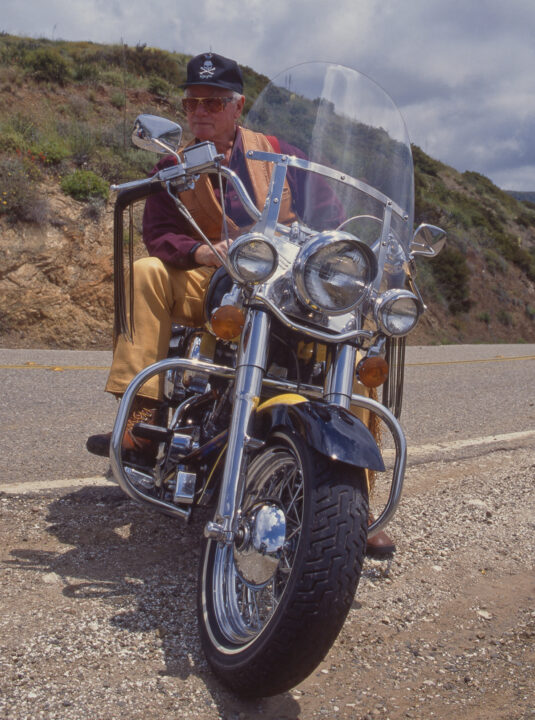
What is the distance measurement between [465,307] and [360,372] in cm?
2156

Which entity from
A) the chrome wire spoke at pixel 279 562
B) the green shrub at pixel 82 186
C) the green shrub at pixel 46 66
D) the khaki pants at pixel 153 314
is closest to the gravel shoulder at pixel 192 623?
the chrome wire spoke at pixel 279 562

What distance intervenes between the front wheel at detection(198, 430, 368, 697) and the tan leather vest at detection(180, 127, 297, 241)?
91cm

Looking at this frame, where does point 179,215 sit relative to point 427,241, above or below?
above

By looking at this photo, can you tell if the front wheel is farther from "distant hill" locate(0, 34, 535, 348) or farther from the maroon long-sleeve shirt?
"distant hill" locate(0, 34, 535, 348)

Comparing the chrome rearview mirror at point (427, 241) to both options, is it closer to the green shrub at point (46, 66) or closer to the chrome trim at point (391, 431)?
the chrome trim at point (391, 431)

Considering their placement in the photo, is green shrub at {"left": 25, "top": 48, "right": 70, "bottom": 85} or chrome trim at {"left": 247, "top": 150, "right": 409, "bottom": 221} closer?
chrome trim at {"left": 247, "top": 150, "right": 409, "bottom": 221}

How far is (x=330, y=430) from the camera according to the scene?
209 cm

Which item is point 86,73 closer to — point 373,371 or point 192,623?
point 373,371

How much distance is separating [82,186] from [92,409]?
9.60 metres

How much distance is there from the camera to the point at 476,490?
435 cm

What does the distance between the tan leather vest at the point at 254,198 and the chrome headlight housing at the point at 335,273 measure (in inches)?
16.7

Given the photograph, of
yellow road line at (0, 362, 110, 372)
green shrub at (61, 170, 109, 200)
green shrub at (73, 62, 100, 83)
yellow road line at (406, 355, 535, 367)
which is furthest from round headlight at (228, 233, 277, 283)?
green shrub at (73, 62, 100, 83)

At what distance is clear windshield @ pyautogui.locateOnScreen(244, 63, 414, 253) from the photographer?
8.84ft

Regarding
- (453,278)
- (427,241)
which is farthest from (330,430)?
(453,278)
